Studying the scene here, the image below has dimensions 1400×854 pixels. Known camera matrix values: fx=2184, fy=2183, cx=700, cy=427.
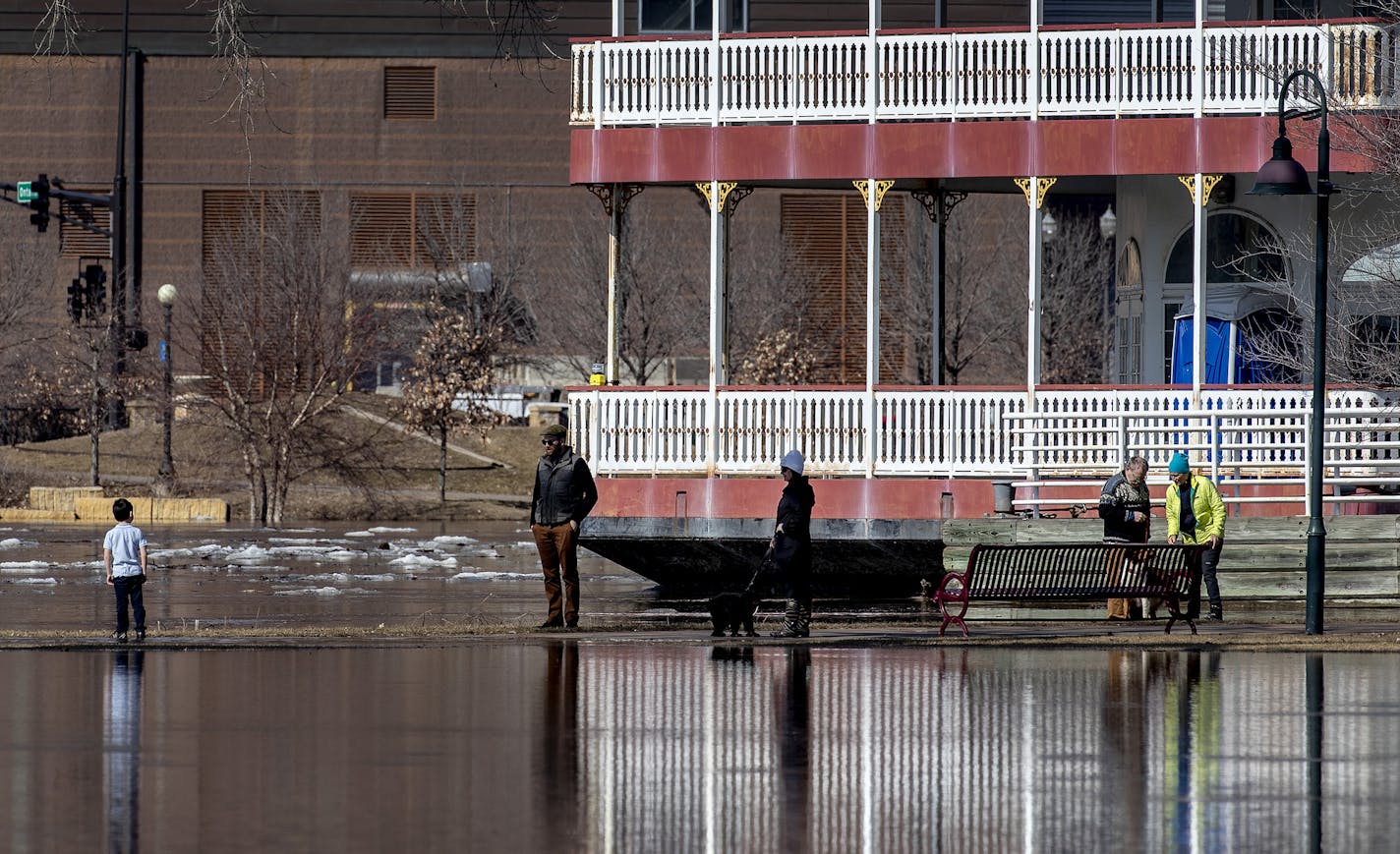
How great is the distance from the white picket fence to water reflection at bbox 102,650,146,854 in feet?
32.5

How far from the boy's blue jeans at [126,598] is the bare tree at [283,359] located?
27378 mm

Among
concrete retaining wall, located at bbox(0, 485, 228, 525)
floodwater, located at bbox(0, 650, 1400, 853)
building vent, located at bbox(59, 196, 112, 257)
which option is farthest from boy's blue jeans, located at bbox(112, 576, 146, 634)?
building vent, located at bbox(59, 196, 112, 257)

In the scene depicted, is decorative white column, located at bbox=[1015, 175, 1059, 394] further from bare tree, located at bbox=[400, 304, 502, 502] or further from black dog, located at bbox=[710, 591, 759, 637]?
bare tree, located at bbox=[400, 304, 502, 502]

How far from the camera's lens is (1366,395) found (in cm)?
2570

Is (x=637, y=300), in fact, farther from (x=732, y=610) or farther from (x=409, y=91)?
(x=732, y=610)

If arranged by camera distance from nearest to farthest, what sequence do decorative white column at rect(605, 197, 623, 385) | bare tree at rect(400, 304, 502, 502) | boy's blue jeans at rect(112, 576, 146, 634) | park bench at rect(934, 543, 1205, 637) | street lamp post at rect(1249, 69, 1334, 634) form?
1. boy's blue jeans at rect(112, 576, 146, 634)
2. street lamp post at rect(1249, 69, 1334, 634)
3. park bench at rect(934, 543, 1205, 637)
4. decorative white column at rect(605, 197, 623, 385)
5. bare tree at rect(400, 304, 502, 502)

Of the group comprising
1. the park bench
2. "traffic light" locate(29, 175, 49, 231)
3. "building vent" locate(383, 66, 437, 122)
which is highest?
"building vent" locate(383, 66, 437, 122)

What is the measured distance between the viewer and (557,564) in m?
20.9

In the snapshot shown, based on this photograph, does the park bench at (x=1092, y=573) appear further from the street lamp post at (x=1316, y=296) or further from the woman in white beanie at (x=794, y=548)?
the woman in white beanie at (x=794, y=548)

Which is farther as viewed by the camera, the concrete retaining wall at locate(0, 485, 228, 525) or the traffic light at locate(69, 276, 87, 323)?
the traffic light at locate(69, 276, 87, 323)

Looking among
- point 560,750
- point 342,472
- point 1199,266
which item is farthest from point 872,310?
point 342,472

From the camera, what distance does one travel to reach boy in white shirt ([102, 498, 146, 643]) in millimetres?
19016

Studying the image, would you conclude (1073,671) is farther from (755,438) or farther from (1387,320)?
(1387,320)

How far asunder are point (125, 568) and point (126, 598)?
266 millimetres
